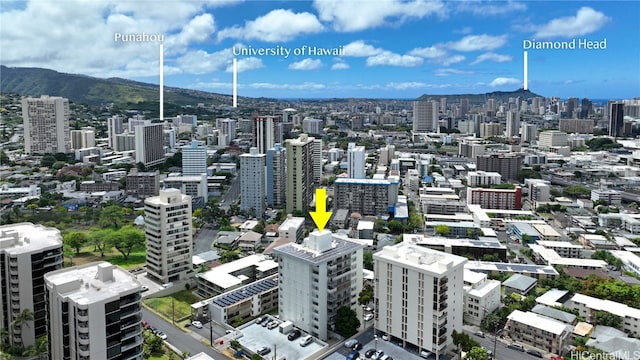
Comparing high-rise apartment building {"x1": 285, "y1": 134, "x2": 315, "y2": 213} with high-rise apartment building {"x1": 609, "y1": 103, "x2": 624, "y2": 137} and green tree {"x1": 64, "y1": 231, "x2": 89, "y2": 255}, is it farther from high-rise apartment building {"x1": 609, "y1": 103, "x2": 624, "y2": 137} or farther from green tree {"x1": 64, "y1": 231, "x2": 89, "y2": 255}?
high-rise apartment building {"x1": 609, "y1": 103, "x2": 624, "y2": 137}

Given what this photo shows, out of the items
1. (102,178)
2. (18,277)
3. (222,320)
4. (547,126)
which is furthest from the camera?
(547,126)

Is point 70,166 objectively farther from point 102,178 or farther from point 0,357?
point 0,357

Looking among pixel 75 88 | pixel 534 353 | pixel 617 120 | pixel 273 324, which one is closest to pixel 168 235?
pixel 273 324

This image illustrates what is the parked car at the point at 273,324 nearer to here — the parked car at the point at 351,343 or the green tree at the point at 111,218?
the parked car at the point at 351,343

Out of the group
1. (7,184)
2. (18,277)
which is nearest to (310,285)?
(18,277)

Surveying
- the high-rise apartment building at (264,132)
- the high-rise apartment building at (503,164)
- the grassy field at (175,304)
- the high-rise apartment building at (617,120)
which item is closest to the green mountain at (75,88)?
the high-rise apartment building at (264,132)

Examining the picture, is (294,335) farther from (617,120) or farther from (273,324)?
(617,120)
